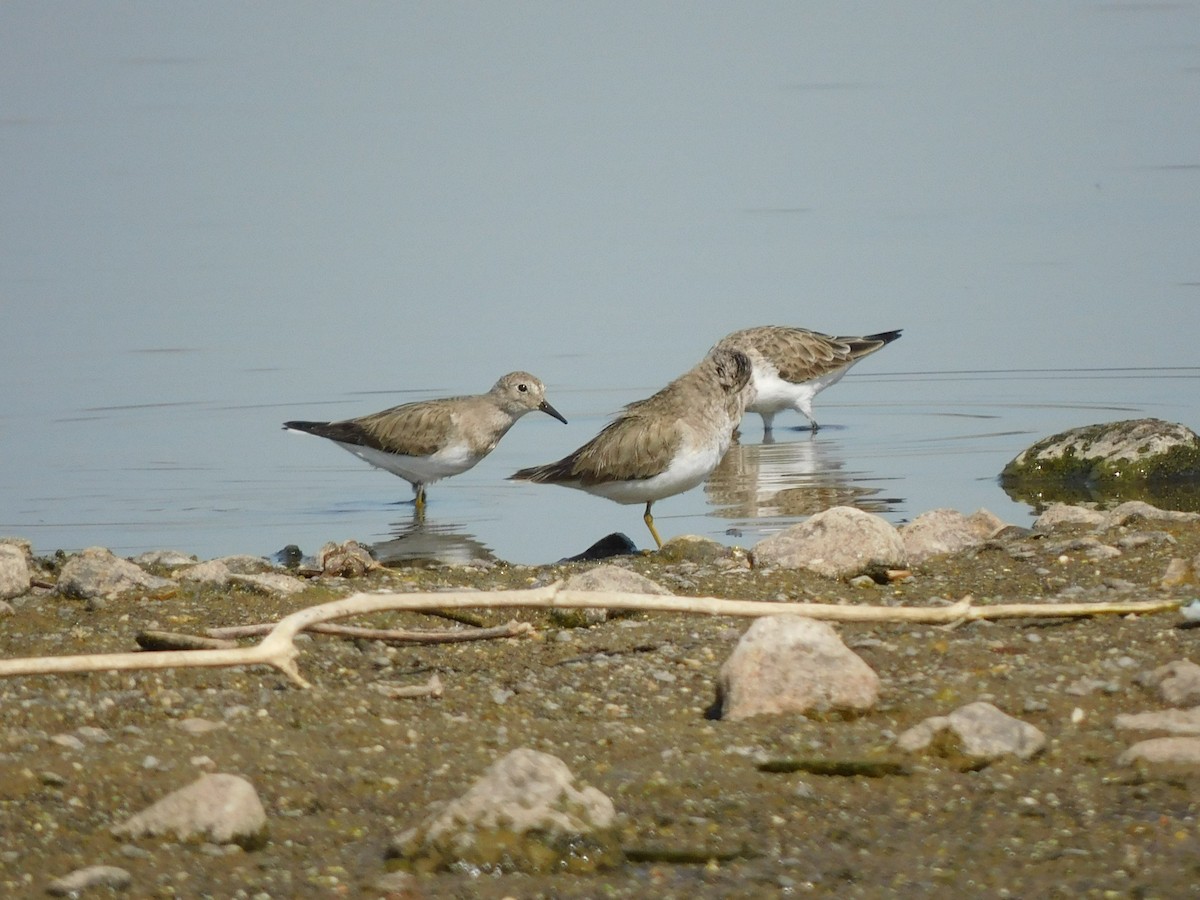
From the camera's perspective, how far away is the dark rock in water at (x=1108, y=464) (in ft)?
31.7

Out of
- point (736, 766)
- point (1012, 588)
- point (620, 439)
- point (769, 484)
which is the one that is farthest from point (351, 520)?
point (736, 766)

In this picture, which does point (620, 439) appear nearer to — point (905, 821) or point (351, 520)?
point (351, 520)

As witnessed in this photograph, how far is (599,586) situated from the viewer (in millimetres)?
5418

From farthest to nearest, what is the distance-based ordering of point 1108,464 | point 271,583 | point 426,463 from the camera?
point 426,463
point 1108,464
point 271,583

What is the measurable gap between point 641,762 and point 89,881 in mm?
1241

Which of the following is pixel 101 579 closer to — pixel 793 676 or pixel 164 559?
pixel 164 559

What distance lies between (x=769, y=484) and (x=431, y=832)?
7.60 meters

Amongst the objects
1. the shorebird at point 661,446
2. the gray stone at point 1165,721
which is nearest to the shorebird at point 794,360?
the shorebird at point 661,446

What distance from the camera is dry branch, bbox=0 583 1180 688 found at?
391cm

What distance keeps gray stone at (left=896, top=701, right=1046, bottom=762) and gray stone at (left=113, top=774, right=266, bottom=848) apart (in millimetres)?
1434

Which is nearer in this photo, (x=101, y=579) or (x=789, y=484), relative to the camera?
(x=101, y=579)

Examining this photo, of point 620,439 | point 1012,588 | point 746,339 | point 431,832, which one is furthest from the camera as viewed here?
point 746,339

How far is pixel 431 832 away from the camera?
323 centimetres

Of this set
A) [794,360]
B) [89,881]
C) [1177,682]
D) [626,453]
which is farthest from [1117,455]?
[89,881]
